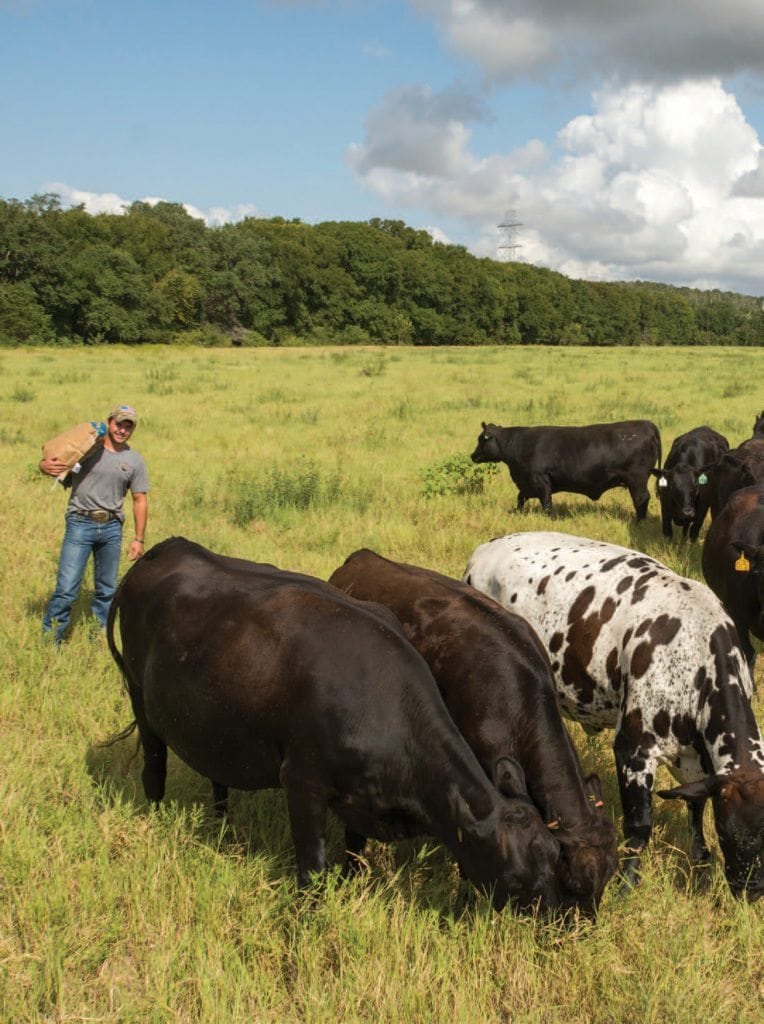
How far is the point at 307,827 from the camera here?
11.1 ft

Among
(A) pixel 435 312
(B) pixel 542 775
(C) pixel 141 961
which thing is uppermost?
(A) pixel 435 312

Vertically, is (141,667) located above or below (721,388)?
below

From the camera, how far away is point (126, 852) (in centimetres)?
385

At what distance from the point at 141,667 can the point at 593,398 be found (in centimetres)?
2012

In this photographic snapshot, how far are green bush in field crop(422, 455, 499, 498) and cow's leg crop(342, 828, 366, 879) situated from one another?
800 centimetres

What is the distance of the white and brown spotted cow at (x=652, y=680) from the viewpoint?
3504 millimetres

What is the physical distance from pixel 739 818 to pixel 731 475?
6.22 metres

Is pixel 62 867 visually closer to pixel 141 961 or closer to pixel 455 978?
pixel 141 961

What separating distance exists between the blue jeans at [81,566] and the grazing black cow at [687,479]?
247 inches

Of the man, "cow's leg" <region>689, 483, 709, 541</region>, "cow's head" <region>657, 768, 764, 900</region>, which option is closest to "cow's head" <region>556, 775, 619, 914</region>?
"cow's head" <region>657, 768, 764, 900</region>

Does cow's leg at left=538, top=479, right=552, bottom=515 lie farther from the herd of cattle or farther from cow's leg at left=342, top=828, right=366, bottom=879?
cow's leg at left=342, top=828, right=366, bottom=879

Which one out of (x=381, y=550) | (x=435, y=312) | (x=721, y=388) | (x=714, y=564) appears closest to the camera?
(x=714, y=564)

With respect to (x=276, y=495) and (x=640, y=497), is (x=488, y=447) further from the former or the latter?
(x=276, y=495)

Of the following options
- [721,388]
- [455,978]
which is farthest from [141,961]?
[721,388]
